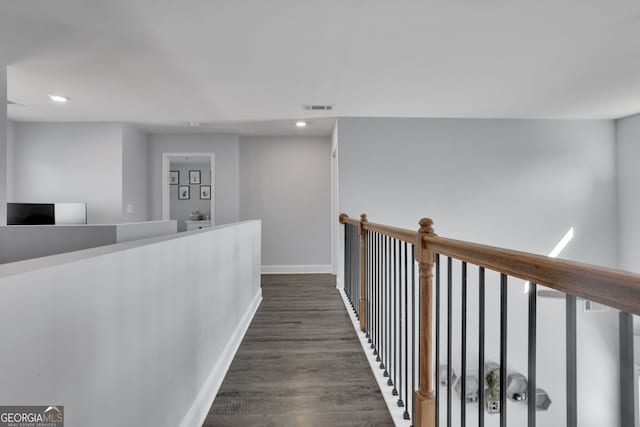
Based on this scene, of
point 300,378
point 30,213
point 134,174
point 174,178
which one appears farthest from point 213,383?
point 174,178

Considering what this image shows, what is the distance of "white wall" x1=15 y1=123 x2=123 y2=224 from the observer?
4660 mm

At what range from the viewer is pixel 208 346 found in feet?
6.25

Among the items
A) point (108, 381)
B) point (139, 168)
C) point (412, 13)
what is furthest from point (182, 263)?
point (139, 168)

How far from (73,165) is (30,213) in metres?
0.86

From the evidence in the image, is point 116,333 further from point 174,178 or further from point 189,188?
point 174,178

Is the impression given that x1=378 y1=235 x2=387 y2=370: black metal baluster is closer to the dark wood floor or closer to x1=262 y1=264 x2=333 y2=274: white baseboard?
the dark wood floor

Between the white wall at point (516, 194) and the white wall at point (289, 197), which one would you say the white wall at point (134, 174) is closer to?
the white wall at point (289, 197)

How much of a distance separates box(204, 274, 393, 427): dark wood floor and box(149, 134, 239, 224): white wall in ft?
8.50

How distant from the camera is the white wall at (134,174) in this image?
4824 millimetres

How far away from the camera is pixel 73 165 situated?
472 centimetres

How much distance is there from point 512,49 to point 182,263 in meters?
2.78

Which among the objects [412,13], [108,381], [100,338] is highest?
[412,13]

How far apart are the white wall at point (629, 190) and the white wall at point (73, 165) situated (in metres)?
6.99

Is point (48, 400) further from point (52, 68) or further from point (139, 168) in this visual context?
point (139, 168)
